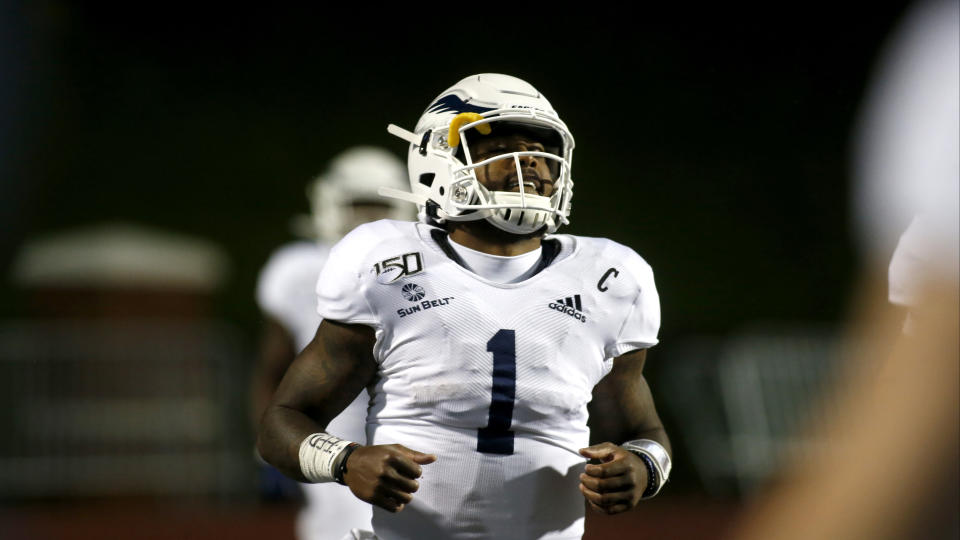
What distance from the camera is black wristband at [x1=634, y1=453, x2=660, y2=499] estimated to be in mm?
1695

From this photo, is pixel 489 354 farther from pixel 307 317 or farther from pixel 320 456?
pixel 307 317

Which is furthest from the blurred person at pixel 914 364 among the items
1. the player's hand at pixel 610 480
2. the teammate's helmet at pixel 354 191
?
the teammate's helmet at pixel 354 191

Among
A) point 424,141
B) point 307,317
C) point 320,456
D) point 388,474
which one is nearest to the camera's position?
point 388,474

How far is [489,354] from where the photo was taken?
5.52ft

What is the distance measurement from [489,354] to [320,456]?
269mm

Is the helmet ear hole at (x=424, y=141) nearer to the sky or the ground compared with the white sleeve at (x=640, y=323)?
nearer to the sky

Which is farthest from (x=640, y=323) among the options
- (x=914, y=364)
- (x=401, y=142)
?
(x=401, y=142)

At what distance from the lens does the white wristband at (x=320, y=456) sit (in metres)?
1.63

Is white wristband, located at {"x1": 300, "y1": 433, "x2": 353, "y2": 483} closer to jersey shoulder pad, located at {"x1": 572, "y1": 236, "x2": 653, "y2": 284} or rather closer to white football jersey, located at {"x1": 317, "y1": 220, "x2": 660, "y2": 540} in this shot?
white football jersey, located at {"x1": 317, "y1": 220, "x2": 660, "y2": 540}

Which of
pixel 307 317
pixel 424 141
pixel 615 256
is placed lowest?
A: pixel 307 317

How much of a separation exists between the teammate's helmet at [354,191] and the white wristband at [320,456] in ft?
5.15

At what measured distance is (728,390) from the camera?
22.9ft

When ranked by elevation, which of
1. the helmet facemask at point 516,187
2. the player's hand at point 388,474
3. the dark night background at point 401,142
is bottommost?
the dark night background at point 401,142

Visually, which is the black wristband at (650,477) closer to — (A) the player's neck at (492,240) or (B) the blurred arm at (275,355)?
Answer: (A) the player's neck at (492,240)
